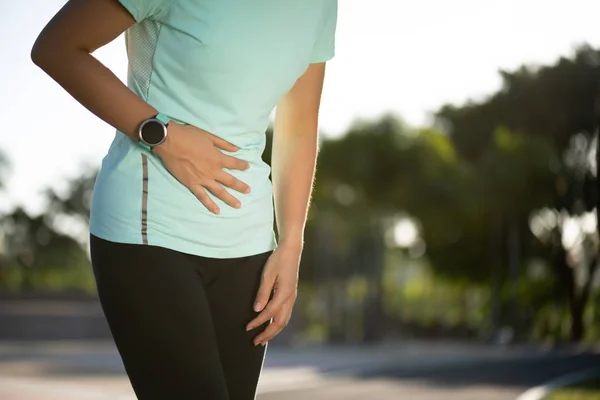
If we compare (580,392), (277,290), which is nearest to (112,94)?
(277,290)

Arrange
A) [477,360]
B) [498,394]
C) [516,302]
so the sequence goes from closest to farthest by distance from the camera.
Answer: [498,394]
[477,360]
[516,302]

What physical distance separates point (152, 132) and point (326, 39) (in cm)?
52

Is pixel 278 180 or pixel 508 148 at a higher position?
pixel 508 148

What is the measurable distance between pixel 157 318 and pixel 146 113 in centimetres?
38

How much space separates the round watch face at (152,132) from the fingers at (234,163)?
13 centimetres

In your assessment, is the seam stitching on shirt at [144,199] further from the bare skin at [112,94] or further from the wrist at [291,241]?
the wrist at [291,241]

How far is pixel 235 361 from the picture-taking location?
82.8 inches

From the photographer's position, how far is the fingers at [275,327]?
212cm

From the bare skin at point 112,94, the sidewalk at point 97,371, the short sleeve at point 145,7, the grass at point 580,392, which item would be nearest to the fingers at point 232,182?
the bare skin at point 112,94

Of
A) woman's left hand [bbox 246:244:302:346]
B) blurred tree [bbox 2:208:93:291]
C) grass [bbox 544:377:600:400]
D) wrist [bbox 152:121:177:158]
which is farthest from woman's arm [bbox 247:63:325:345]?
blurred tree [bbox 2:208:93:291]

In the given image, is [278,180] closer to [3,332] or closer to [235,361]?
[235,361]

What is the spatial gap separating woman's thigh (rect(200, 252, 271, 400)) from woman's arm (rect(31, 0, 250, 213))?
0.14 m

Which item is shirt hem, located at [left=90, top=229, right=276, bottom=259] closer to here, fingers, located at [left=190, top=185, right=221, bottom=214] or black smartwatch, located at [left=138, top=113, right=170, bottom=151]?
fingers, located at [left=190, top=185, right=221, bottom=214]

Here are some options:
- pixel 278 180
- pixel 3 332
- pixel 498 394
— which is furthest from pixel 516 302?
pixel 278 180
